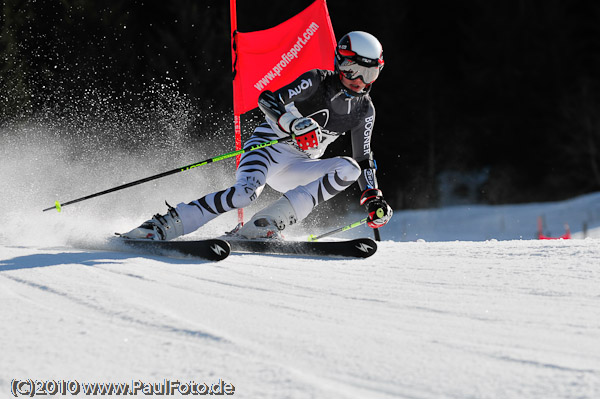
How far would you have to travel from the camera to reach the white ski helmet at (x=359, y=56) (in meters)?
3.99

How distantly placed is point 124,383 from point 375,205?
2744 mm

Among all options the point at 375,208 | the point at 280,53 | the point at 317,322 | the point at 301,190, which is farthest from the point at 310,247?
the point at 280,53

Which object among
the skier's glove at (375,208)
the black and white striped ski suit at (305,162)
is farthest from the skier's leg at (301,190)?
the skier's glove at (375,208)

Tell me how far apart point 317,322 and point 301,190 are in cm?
210

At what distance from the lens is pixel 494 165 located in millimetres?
23297

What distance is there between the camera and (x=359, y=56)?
157 inches

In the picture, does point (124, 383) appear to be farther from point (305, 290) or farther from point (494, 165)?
point (494, 165)

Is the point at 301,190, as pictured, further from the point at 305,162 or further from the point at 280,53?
the point at 280,53

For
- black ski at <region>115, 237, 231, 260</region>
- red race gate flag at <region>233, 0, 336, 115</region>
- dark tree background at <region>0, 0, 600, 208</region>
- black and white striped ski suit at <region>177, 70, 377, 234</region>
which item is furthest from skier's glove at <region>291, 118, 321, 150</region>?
dark tree background at <region>0, 0, 600, 208</region>

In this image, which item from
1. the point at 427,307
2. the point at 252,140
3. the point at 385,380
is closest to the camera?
the point at 385,380

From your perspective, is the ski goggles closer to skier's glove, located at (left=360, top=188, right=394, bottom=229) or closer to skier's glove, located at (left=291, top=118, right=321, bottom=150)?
skier's glove, located at (left=291, top=118, right=321, bottom=150)

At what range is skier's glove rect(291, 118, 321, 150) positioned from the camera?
12.1 feet

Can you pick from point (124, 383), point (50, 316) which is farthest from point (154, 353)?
point (50, 316)

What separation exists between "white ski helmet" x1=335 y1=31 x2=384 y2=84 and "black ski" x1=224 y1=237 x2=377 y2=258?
115cm
